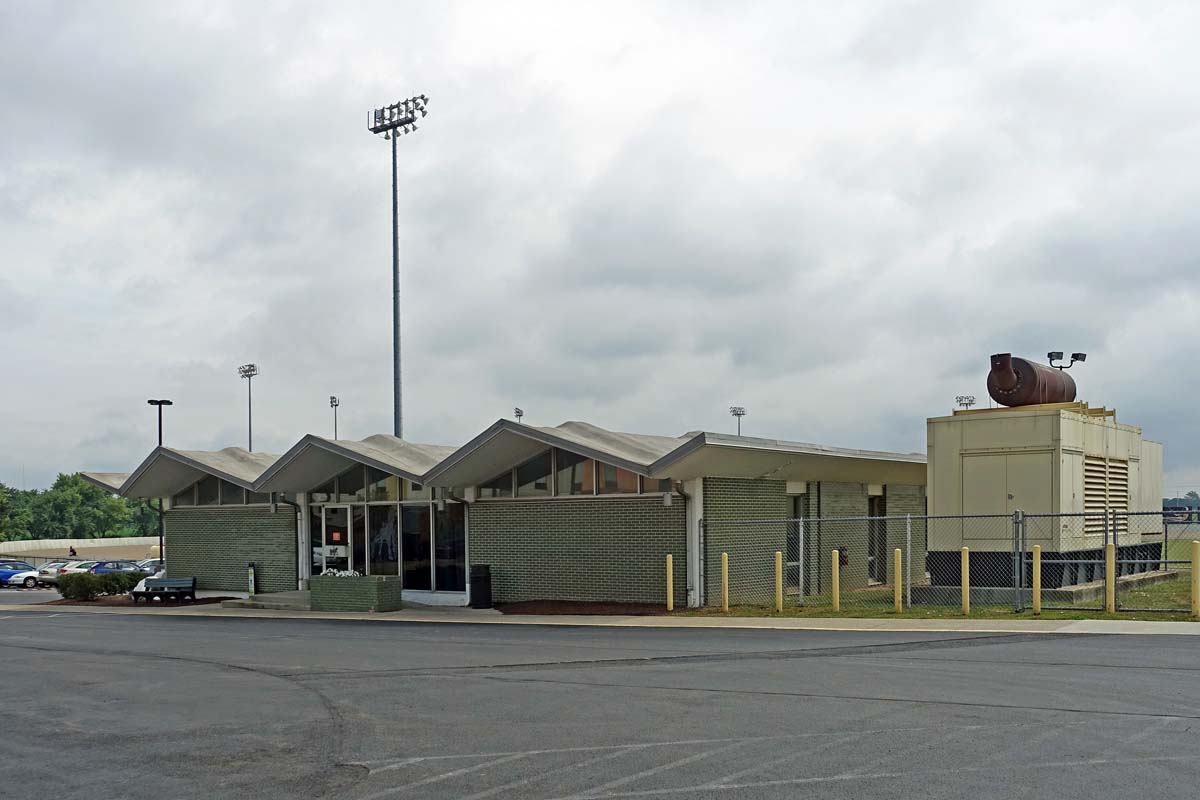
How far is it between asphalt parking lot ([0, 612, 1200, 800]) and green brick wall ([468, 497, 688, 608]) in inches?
257

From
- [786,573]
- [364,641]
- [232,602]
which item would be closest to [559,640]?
[364,641]

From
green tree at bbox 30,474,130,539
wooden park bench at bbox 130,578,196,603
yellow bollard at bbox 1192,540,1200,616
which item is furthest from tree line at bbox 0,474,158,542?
yellow bollard at bbox 1192,540,1200,616

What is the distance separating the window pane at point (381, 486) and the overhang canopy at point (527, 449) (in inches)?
131

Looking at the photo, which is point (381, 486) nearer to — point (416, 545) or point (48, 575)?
point (416, 545)

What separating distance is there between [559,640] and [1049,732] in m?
10.5

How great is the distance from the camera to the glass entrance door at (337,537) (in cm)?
3222

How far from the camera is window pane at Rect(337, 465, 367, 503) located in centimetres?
3191

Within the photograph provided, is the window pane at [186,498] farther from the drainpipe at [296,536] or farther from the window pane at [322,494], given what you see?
the window pane at [322,494]

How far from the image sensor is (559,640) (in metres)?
19.5

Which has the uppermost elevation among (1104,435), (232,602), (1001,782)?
(1104,435)

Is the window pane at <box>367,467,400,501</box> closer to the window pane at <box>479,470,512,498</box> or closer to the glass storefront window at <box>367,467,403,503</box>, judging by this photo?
the glass storefront window at <box>367,467,403,503</box>

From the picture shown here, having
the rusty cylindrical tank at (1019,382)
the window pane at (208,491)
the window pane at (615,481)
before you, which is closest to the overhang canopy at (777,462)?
the window pane at (615,481)

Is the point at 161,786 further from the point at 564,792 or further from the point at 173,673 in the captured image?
the point at 173,673

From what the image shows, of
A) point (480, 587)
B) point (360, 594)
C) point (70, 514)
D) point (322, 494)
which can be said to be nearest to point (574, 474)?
point (480, 587)
